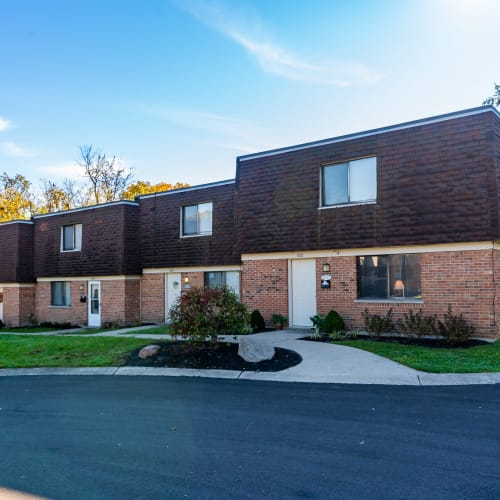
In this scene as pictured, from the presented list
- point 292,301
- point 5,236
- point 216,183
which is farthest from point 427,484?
point 5,236

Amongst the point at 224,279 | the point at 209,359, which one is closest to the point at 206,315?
the point at 209,359

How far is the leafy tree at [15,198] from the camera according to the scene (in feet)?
138

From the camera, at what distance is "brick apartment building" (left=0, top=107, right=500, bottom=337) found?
12.0 meters

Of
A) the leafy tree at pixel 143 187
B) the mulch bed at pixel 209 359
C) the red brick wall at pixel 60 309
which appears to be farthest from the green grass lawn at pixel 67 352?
the leafy tree at pixel 143 187

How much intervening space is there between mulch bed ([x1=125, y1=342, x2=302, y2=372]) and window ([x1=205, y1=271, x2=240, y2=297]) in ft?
23.0

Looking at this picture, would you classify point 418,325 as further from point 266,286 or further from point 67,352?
point 67,352

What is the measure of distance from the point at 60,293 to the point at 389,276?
57.8 ft

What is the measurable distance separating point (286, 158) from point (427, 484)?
12.4 meters

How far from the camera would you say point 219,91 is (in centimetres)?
1798

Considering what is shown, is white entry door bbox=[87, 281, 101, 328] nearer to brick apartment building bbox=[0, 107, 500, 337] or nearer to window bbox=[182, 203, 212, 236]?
brick apartment building bbox=[0, 107, 500, 337]

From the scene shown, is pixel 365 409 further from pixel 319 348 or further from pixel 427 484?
pixel 319 348

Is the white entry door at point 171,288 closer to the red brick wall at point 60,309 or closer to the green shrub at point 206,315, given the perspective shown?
the red brick wall at point 60,309

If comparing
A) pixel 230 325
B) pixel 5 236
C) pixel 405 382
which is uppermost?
pixel 5 236

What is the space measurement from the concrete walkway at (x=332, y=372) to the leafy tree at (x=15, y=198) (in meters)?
35.7
